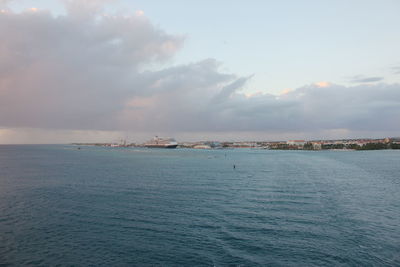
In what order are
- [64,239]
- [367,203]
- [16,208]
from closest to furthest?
[64,239]
[16,208]
[367,203]

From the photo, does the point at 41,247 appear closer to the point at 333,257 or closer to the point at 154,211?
the point at 154,211

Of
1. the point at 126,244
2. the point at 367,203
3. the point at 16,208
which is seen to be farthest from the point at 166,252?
the point at 367,203

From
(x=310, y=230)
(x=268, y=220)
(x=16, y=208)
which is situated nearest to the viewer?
(x=310, y=230)

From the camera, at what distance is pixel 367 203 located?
40.8m

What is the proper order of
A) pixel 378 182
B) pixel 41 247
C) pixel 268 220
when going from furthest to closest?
pixel 378 182, pixel 268 220, pixel 41 247

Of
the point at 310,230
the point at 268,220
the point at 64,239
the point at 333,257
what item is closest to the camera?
the point at 333,257

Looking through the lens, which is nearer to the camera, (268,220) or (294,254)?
(294,254)

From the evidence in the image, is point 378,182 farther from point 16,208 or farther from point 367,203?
point 16,208

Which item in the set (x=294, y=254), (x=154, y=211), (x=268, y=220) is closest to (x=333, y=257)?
(x=294, y=254)

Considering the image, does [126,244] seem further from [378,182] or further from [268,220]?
[378,182]

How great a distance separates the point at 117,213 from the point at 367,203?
3651cm

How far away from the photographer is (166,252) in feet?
77.0

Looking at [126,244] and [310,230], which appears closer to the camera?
[126,244]

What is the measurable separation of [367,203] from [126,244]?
35796mm
